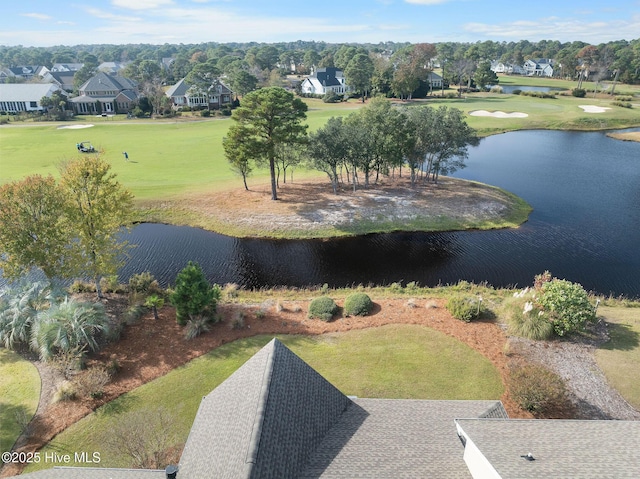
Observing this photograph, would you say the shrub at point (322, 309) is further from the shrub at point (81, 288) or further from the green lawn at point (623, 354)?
the shrub at point (81, 288)

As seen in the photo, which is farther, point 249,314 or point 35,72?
point 35,72

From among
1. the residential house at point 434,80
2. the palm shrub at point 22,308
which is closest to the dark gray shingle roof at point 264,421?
the palm shrub at point 22,308

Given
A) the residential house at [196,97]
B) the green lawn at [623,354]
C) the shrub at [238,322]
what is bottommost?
the green lawn at [623,354]

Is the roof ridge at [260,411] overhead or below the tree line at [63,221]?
below

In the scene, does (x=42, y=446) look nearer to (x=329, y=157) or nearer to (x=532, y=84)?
(x=329, y=157)

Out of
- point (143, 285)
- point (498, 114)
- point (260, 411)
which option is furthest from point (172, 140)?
point (498, 114)

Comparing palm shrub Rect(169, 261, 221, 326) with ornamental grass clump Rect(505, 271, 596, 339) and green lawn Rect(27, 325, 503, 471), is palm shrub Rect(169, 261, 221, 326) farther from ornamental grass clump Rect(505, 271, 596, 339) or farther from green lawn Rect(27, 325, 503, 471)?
ornamental grass clump Rect(505, 271, 596, 339)

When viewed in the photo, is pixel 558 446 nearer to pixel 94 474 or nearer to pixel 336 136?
pixel 94 474

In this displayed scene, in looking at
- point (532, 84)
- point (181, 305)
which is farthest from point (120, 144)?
point (532, 84)
